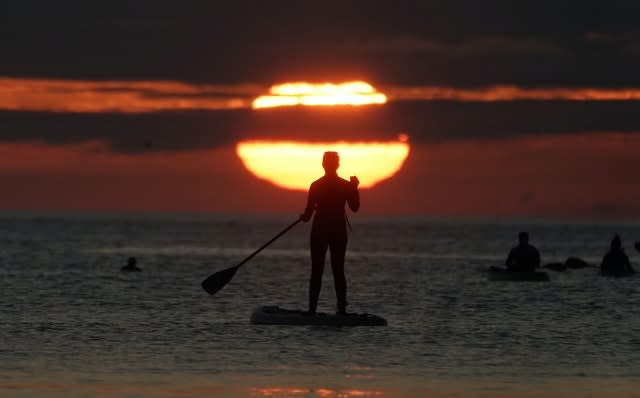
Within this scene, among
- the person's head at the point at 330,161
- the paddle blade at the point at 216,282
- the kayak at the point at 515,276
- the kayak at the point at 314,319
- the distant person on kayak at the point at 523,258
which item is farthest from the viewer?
the kayak at the point at 515,276

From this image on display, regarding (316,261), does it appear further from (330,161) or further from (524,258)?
Result: (524,258)

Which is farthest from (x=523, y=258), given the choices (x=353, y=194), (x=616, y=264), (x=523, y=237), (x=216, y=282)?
(x=353, y=194)

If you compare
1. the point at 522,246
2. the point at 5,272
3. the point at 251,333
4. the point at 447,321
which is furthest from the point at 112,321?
the point at 5,272

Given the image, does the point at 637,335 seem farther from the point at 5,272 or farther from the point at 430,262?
the point at 430,262

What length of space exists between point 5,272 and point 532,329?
3171cm

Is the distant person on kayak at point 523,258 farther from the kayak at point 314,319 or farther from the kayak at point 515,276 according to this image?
the kayak at point 314,319

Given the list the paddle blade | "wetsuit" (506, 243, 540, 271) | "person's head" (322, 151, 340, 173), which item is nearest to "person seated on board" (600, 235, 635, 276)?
"wetsuit" (506, 243, 540, 271)

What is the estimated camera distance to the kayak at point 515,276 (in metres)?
44.4

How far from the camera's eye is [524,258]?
4438cm

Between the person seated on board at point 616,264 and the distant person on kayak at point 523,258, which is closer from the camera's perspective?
the distant person on kayak at point 523,258

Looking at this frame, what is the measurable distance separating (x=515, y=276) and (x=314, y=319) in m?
19.1

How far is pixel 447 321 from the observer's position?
29.1 m

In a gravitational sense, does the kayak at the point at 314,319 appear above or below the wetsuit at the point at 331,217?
below

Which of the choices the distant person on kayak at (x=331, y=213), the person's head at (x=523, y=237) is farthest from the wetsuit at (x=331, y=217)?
the person's head at (x=523, y=237)
